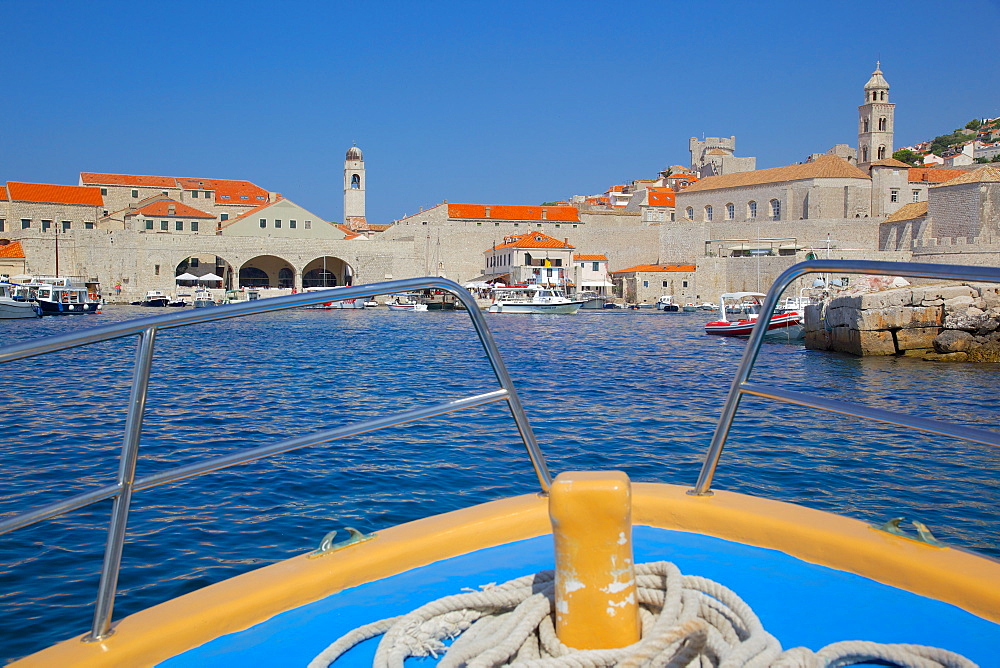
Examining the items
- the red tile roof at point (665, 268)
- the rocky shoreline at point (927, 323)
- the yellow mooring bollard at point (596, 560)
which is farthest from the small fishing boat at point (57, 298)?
the yellow mooring bollard at point (596, 560)

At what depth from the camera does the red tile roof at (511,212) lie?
2131 inches

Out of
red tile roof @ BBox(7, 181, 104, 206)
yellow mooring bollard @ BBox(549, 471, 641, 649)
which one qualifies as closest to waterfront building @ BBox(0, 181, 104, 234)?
red tile roof @ BBox(7, 181, 104, 206)

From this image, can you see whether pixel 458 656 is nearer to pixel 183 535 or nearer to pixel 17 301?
pixel 183 535

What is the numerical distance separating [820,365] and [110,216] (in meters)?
45.2

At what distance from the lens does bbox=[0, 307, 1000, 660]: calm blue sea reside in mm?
Result: 3893

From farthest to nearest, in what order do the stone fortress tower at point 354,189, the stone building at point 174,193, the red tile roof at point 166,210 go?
the stone fortress tower at point 354,189, the stone building at point 174,193, the red tile roof at point 166,210

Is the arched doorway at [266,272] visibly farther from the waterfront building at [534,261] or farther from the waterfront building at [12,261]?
the waterfront building at [534,261]

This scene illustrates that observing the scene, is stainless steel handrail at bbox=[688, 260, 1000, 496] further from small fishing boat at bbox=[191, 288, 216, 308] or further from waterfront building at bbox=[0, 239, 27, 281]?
waterfront building at bbox=[0, 239, 27, 281]

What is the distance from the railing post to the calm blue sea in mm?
2119

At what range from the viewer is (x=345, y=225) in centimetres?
6594

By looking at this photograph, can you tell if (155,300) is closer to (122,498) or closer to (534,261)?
(534,261)

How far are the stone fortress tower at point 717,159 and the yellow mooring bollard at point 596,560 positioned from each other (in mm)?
67594

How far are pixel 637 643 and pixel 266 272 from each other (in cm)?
4928

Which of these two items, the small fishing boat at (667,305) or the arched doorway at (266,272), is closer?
the small fishing boat at (667,305)
